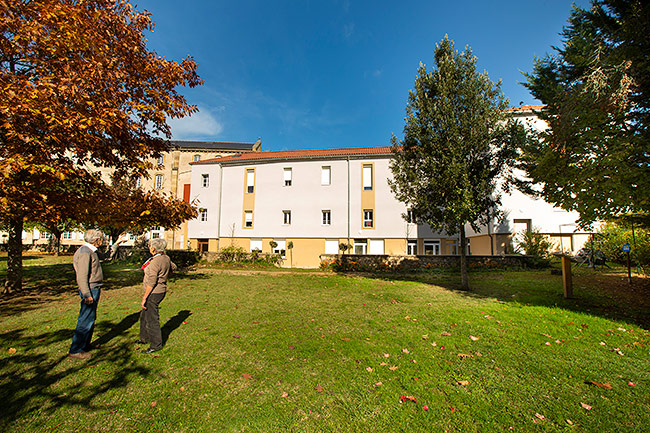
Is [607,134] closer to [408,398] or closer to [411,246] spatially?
[408,398]

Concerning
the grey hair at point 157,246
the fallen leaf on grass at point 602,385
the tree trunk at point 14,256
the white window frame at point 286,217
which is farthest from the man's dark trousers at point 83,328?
the white window frame at point 286,217

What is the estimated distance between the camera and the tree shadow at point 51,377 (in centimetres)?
316

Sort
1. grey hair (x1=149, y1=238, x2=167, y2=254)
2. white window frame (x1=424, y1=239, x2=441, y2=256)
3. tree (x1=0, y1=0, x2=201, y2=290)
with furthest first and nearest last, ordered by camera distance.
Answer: white window frame (x1=424, y1=239, x2=441, y2=256)
tree (x1=0, y1=0, x2=201, y2=290)
grey hair (x1=149, y1=238, x2=167, y2=254)

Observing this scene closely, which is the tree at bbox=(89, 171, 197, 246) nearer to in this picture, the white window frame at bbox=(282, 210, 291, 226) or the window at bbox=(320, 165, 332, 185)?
the white window frame at bbox=(282, 210, 291, 226)

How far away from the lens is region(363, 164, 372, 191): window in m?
25.8

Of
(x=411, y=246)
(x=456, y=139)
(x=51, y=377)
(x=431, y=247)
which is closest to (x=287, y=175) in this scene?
(x=411, y=246)

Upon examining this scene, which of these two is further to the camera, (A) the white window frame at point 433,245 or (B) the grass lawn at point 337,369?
(A) the white window frame at point 433,245

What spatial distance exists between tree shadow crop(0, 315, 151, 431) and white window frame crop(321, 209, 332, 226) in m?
21.4

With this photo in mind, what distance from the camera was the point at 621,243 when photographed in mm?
13938

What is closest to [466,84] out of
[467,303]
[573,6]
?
[573,6]

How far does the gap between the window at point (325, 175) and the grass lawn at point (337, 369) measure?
19.8m

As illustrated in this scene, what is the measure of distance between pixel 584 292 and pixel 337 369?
944 centimetres

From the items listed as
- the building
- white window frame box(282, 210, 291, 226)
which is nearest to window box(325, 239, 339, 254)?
the building

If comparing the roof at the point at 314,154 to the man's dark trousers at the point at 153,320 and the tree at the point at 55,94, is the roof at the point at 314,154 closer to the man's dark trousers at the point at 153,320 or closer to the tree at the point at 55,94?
the tree at the point at 55,94
